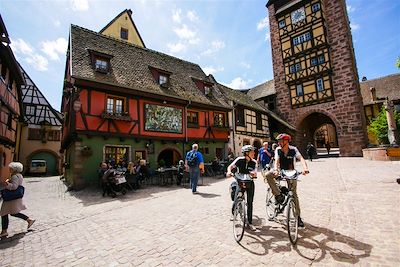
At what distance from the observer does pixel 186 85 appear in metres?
17.1

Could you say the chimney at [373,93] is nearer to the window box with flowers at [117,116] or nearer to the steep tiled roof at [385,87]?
the steep tiled roof at [385,87]

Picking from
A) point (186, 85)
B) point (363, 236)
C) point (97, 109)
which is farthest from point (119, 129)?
point (363, 236)

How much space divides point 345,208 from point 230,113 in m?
14.3

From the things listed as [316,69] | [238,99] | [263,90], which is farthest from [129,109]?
[263,90]

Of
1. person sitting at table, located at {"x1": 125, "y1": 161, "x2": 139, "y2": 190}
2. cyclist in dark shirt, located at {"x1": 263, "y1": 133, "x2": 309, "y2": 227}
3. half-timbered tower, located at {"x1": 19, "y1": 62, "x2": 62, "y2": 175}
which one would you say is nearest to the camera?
cyclist in dark shirt, located at {"x1": 263, "y1": 133, "x2": 309, "y2": 227}

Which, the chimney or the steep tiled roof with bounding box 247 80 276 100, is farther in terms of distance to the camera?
the chimney

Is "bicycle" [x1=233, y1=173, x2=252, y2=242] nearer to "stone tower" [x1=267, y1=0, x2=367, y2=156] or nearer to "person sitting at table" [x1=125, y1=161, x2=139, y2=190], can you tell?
"person sitting at table" [x1=125, y1=161, x2=139, y2=190]

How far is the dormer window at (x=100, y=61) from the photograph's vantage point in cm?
1227

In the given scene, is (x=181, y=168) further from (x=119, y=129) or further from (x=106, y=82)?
(x=106, y=82)

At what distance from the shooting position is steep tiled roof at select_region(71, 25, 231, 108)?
12.1 meters

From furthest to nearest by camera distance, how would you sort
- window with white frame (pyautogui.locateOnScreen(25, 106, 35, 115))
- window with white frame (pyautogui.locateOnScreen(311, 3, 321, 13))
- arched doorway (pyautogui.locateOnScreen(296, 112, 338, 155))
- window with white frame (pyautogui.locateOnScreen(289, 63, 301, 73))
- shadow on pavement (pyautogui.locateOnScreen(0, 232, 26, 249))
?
window with white frame (pyautogui.locateOnScreen(25, 106, 35, 115)) < arched doorway (pyautogui.locateOnScreen(296, 112, 338, 155)) < window with white frame (pyautogui.locateOnScreen(289, 63, 301, 73)) < window with white frame (pyautogui.locateOnScreen(311, 3, 321, 13)) < shadow on pavement (pyautogui.locateOnScreen(0, 232, 26, 249))

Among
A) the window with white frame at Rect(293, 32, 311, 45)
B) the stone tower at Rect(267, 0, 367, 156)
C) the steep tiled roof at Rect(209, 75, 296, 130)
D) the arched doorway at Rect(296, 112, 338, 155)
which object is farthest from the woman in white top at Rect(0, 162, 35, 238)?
the window with white frame at Rect(293, 32, 311, 45)

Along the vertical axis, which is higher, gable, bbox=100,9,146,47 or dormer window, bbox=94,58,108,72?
gable, bbox=100,9,146,47

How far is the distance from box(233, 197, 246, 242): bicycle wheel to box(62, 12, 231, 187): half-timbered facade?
29.9 feet
